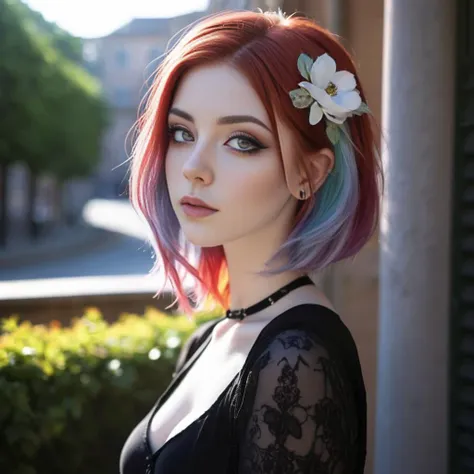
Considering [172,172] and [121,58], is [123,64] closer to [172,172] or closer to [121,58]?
[121,58]

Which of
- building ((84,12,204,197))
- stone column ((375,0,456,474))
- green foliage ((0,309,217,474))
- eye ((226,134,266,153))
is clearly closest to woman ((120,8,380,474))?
eye ((226,134,266,153))

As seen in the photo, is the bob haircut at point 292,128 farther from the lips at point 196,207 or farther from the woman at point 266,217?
the lips at point 196,207

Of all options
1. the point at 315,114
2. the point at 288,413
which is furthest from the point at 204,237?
the point at 288,413

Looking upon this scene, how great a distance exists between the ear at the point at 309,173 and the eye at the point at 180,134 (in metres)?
0.30

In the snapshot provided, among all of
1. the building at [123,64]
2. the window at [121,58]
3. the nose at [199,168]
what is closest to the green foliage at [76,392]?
the nose at [199,168]

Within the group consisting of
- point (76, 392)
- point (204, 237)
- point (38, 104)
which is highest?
point (38, 104)

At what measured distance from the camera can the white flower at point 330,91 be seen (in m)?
1.84

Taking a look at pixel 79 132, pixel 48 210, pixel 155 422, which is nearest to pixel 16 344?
pixel 155 422

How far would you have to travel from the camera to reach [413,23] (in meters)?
2.86

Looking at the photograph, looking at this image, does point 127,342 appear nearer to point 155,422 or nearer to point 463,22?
point 155,422

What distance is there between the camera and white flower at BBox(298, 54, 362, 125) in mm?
1840

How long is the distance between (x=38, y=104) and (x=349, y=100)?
26.8m

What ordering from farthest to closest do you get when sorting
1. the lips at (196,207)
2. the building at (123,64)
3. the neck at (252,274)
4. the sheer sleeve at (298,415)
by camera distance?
1. the building at (123,64)
2. the neck at (252,274)
3. the lips at (196,207)
4. the sheer sleeve at (298,415)

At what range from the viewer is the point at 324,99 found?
185cm
